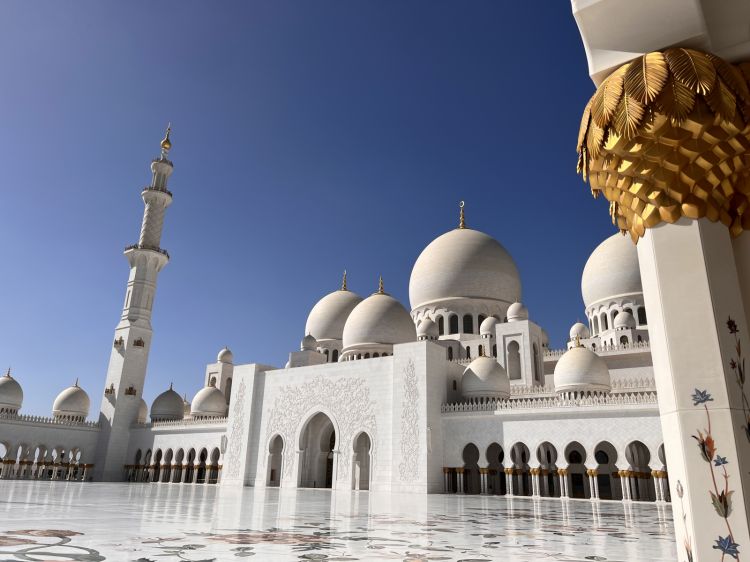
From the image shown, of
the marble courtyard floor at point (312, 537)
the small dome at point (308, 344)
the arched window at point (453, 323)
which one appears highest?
the arched window at point (453, 323)

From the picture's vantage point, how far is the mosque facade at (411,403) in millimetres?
13875

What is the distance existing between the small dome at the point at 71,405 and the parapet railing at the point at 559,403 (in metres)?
16.1

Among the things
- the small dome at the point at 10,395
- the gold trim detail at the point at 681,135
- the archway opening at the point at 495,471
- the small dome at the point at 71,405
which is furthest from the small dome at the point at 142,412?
the gold trim detail at the point at 681,135

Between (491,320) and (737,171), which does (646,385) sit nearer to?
(491,320)

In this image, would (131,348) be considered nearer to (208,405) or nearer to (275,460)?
(208,405)

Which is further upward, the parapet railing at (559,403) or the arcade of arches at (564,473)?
the parapet railing at (559,403)

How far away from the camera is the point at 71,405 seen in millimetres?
23000

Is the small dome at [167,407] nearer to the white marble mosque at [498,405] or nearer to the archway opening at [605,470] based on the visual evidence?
the white marble mosque at [498,405]

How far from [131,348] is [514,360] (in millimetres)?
14643

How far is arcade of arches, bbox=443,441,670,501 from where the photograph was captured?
12.2 m

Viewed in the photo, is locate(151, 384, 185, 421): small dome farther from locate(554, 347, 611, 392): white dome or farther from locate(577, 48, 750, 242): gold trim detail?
locate(577, 48, 750, 242): gold trim detail

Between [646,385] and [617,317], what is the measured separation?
5361mm

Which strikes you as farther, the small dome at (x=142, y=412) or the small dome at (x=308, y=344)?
the small dome at (x=142, y=412)

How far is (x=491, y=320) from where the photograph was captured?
19781 millimetres
